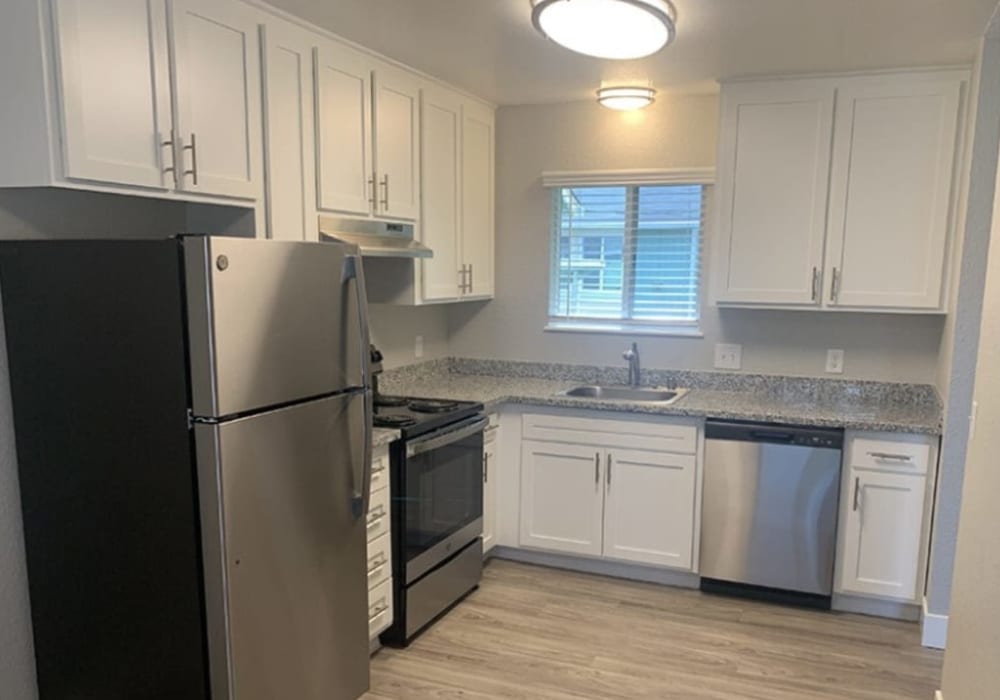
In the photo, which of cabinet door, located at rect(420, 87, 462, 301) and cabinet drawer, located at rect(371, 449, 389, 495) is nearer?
cabinet drawer, located at rect(371, 449, 389, 495)

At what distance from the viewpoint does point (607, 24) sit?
92.6 inches

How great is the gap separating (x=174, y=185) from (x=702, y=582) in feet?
9.60

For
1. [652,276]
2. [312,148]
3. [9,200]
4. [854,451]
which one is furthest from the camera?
[652,276]

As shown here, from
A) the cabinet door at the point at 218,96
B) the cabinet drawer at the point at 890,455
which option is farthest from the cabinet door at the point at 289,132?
the cabinet drawer at the point at 890,455

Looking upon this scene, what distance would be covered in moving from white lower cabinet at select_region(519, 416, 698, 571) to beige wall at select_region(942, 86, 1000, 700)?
1.34 m

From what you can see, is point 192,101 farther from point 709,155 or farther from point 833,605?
point 833,605

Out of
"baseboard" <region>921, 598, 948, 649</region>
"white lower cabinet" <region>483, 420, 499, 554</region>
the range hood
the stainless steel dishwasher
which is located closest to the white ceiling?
the range hood

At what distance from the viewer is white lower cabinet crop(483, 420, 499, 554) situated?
371 centimetres

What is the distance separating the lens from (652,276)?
4.13 m

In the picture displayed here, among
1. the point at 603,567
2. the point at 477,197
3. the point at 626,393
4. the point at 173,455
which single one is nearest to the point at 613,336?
the point at 626,393

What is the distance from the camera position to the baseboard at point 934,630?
121 inches

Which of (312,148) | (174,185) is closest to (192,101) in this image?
(174,185)

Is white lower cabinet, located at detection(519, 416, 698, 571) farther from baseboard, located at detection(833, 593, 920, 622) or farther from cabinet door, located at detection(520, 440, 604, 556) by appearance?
baseboard, located at detection(833, 593, 920, 622)

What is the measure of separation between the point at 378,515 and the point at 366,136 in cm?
157
